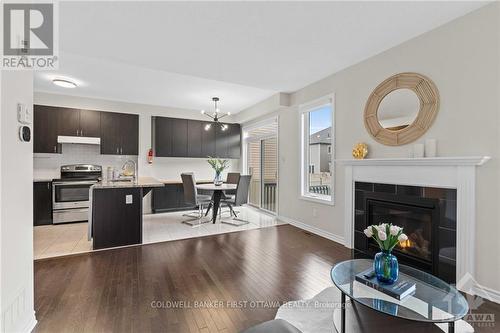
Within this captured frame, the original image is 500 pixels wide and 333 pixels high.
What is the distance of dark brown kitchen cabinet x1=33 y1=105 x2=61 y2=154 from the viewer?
15.3 feet

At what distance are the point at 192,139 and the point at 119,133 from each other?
5.69 ft

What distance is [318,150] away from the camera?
430 cm

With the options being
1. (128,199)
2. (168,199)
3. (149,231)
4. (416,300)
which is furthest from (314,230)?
(168,199)

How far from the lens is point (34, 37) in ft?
8.20

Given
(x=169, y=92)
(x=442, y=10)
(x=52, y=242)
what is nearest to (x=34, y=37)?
(x=169, y=92)

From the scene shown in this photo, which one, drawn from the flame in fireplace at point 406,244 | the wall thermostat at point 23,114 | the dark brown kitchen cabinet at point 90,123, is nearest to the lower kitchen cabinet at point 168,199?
the dark brown kitchen cabinet at point 90,123

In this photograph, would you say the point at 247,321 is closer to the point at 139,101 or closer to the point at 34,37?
the point at 34,37

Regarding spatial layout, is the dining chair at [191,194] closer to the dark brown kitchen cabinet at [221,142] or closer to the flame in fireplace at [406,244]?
the dark brown kitchen cabinet at [221,142]

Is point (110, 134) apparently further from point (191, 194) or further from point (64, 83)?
point (191, 194)

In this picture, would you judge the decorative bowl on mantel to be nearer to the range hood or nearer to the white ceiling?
the white ceiling

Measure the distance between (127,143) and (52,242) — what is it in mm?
2600
